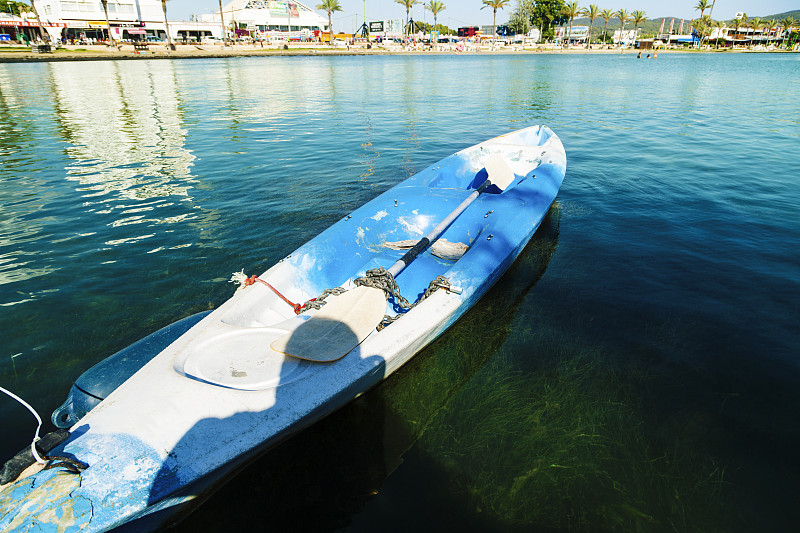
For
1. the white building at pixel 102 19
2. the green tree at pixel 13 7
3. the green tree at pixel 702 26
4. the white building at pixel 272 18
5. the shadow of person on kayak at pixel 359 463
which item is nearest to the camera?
the shadow of person on kayak at pixel 359 463

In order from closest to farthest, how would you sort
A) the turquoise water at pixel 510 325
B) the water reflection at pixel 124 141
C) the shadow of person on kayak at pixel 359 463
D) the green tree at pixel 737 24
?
1. the shadow of person on kayak at pixel 359 463
2. the turquoise water at pixel 510 325
3. the water reflection at pixel 124 141
4. the green tree at pixel 737 24

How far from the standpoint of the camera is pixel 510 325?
487 cm

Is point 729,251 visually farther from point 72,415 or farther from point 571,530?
point 72,415

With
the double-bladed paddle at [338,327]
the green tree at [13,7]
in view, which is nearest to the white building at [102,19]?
the green tree at [13,7]

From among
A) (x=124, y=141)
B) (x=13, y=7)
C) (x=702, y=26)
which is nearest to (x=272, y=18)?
(x=13, y=7)

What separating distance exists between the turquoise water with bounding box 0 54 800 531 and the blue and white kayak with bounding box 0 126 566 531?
56cm

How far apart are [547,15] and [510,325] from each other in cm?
12096

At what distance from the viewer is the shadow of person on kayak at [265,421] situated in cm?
245

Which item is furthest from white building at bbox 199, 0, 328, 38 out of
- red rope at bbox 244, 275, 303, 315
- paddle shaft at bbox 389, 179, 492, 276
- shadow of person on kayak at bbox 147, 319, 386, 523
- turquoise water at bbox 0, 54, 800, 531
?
shadow of person on kayak at bbox 147, 319, 386, 523

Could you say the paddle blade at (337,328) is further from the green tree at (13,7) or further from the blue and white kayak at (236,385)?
the green tree at (13,7)

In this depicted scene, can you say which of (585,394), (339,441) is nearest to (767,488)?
(585,394)

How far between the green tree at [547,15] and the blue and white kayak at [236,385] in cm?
11976

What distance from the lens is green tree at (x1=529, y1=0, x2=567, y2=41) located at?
10081 cm

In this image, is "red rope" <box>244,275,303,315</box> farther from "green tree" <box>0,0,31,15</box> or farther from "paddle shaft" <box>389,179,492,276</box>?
"green tree" <box>0,0,31,15</box>
